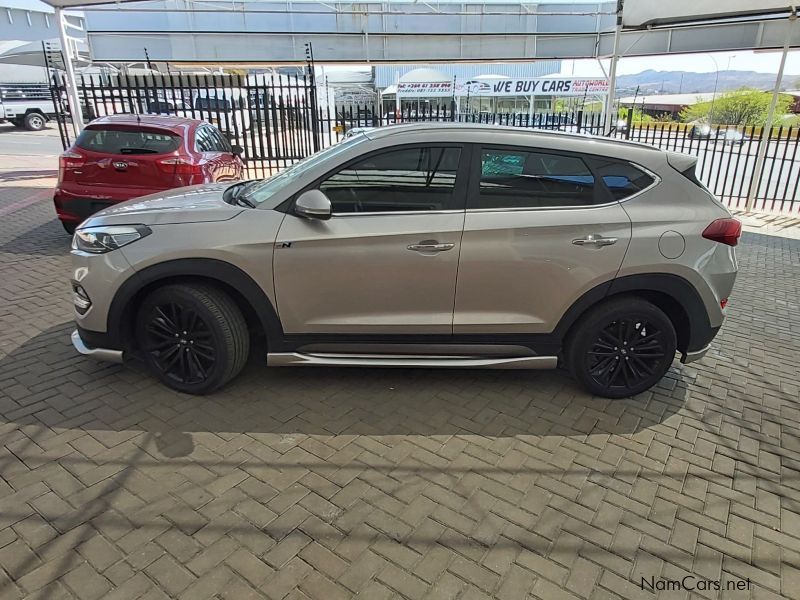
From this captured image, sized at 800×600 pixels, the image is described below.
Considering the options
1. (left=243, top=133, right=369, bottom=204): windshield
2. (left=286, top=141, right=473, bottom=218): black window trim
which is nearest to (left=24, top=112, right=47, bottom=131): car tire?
(left=243, top=133, right=369, bottom=204): windshield

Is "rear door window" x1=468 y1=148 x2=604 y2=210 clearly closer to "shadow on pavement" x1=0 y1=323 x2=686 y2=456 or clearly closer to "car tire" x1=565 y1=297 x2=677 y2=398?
"car tire" x1=565 y1=297 x2=677 y2=398

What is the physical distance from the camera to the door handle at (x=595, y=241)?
3428mm

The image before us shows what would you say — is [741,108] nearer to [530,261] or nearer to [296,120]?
[296,120]

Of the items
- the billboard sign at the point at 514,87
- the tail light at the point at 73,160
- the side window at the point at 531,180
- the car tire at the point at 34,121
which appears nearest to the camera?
the side window at the point at 531,180

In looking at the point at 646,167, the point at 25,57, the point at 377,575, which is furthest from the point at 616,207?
the point at 25,57

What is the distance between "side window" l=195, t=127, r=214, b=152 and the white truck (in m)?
24.1

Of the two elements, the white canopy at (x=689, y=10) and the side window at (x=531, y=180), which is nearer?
the side window at (x=531, y=180)

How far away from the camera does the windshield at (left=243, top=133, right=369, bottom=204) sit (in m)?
3.57

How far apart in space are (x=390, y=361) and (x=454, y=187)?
122 centimetres

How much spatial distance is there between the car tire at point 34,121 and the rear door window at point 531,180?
30599 mm

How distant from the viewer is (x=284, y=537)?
2514 mm

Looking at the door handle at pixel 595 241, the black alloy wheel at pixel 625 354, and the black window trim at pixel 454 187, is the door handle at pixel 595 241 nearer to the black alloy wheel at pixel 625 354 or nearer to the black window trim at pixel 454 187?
the black alloy wheel at pixel 625 354

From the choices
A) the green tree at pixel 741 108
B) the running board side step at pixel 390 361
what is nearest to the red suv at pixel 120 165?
the running board side step at pixel 390 361

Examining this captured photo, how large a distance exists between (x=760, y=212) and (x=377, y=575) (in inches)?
460
